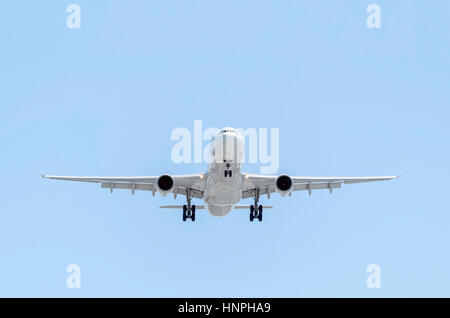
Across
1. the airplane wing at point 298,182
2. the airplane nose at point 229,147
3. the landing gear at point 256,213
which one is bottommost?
the landing gear at point 256,213

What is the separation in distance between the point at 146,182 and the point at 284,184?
8707 millimetres

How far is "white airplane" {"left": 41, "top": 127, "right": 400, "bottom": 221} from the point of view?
36094 mm

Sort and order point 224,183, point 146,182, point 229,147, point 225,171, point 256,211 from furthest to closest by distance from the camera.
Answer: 1. point 256,211
2. point 146,182
3. point 224,183
4. point 225,171
5. point 229,147

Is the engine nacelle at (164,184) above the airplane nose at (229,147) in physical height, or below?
below

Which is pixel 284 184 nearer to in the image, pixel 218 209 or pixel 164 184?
pixel 218 209

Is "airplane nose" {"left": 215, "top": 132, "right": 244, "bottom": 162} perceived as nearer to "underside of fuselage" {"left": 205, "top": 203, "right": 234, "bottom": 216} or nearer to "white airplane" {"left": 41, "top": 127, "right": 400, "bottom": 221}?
"white airplane" {"left": 41, "top": 127, "right": 400, "bottom": 221}

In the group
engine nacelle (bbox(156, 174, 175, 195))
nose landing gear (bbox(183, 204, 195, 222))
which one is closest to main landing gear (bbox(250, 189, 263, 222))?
nose landing gear (bbox(183, 204, 195, 222))

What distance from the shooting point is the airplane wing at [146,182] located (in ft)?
133

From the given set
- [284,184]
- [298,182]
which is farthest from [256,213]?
[284,184]

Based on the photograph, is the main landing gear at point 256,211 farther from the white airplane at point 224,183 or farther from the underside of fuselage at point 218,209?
the underside of fuselage at point 218,209

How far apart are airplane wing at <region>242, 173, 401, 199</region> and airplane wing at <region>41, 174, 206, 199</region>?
2860 millimetres

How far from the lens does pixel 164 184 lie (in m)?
39.2

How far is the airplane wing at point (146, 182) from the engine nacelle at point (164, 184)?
31.7 inches

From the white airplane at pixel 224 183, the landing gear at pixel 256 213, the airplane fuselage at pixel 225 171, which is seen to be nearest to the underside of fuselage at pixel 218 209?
the white airplane at pixel 224 183
